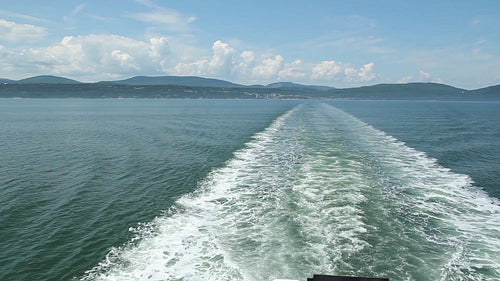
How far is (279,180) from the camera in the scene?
21.0 metres

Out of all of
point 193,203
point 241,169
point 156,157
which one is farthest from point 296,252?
point 156,157

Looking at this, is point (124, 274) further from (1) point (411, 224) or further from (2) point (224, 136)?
(2) point (224, 136)

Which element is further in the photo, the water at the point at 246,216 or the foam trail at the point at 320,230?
the water at the point at 246,216

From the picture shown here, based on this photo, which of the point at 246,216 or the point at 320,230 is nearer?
the point at 320,230

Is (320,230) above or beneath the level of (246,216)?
above

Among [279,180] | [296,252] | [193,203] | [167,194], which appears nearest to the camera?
[296,252]

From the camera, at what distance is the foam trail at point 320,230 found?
416 inches

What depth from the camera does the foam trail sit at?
34.7ft

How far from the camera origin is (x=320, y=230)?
13.3m

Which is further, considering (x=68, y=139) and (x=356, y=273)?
(x=68, y=139)

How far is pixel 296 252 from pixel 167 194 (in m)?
10.2

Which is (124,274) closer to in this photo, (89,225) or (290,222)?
(89,225)

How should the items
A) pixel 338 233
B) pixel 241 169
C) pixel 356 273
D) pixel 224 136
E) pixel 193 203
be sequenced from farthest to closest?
pixel 224 136
pixel 241 169
pixel 193 203
pixel 338 233
pixel 356 273

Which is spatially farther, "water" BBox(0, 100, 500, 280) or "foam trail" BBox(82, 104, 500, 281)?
"water" BBox(0, 100, 500, 280)
